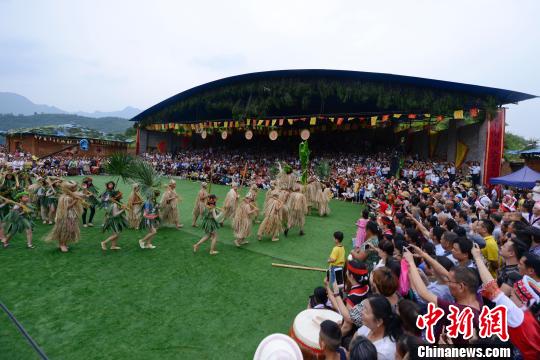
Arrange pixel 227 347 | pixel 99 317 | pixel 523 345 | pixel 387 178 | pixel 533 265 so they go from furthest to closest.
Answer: pixel 387 178
pixel 99 317
pixel 227 347
pixel 533 265
pixel 523 345

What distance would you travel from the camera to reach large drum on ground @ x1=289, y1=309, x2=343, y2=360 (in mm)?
3076

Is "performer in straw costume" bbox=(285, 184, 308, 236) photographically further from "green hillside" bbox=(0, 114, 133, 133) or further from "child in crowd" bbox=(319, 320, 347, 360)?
"green hillside" bbox=(0, 114, 133, 133)

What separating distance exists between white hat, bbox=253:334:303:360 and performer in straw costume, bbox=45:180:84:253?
6.43 meters

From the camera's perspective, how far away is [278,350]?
2164 mm

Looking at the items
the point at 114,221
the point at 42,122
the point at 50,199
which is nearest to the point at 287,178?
the point at 114,221

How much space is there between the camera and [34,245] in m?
7.43

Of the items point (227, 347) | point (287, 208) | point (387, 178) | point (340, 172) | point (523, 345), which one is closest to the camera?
point (523, 345)

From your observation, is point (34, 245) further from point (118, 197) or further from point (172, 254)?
point (172, 254)

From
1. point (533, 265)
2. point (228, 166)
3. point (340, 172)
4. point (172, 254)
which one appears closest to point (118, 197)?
point (172, 254)

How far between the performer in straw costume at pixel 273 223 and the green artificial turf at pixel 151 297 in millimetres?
330

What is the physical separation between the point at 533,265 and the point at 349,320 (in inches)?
66.6

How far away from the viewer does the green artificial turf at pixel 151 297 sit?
3.92 metres

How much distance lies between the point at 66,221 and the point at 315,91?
18885 millimetres

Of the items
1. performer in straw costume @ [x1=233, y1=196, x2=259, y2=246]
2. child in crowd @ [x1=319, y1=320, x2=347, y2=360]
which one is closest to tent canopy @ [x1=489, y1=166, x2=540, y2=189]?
performer in straw costume @ [x1=233, y1=196, x2=259, y2=246]
